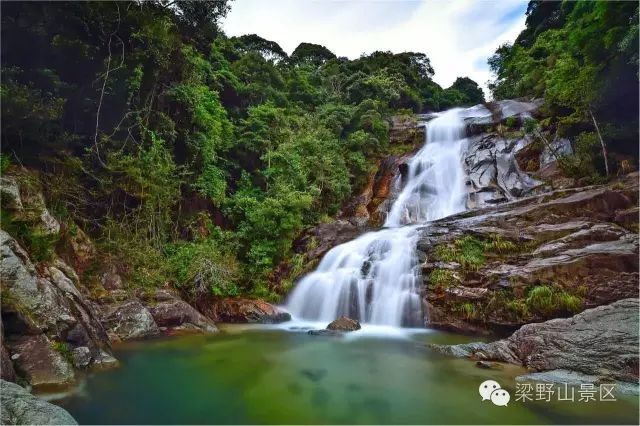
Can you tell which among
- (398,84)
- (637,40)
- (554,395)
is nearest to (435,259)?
(554,395)

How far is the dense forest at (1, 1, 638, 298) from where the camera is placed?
21.8 feet

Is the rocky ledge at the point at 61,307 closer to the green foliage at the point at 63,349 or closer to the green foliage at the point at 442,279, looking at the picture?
the green foliage at the point at 63,349

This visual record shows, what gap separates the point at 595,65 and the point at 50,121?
12791 millimetres

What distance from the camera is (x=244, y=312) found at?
9.38 m

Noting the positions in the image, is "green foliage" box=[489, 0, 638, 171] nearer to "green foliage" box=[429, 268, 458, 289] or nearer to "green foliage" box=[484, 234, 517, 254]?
"green foliage" box=[484, 234, 517, 254]

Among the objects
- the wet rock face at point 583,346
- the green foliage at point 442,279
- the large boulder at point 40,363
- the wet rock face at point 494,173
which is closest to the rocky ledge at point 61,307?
the large boulder at point 40,363

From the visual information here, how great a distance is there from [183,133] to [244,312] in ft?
17.4

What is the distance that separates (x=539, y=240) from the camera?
8094mm

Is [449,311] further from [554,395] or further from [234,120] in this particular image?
[234,120]

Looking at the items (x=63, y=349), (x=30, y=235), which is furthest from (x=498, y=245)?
(x=30, y=235)

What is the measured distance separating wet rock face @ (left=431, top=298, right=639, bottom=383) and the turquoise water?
36 cm

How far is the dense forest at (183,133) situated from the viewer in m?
6.64

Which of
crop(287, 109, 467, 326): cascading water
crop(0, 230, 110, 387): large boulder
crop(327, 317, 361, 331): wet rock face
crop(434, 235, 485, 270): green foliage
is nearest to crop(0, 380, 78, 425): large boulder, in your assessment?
crop(0, 230, 110, 387): large boulder

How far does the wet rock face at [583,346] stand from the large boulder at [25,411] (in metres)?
5.36
